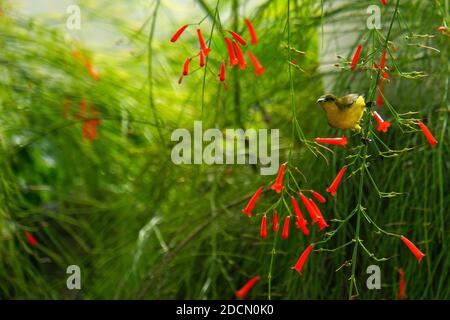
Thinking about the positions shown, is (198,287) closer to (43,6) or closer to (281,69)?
(281,69)

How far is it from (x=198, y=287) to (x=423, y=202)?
420mm

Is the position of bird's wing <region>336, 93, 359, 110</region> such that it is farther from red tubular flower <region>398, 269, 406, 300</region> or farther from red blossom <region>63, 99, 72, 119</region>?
red blossom <region>63, 99, 72, 119</region>

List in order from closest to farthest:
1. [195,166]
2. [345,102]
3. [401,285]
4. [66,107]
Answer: [345,102]
[401,285]
[195,166]
[66,107]

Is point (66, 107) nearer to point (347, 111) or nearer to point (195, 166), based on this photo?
point (195, 166)

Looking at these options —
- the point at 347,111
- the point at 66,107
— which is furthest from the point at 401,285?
the point at 66,107

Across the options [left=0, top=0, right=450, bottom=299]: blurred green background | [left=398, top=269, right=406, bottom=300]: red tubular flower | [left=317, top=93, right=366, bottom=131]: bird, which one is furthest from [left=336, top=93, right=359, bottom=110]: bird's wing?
[left=398, top=269, right=406, bottom=300]: red tubular flower

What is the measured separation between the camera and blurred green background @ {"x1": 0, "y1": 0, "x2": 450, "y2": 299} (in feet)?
4.64

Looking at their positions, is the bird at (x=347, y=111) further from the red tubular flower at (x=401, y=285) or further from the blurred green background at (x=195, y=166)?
the red tubular flower at (x=401, y=285)

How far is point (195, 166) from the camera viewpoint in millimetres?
1644

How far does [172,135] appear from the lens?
1676mm

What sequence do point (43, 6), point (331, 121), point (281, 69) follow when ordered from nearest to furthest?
point (331, 121), point (281, 69), point (43, 6)

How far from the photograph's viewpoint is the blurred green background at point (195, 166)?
Result: 142cm
